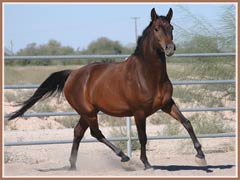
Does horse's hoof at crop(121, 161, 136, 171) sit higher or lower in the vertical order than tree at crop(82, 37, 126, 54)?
higher

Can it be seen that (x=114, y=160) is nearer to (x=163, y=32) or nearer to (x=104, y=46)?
(x=163, y=32)

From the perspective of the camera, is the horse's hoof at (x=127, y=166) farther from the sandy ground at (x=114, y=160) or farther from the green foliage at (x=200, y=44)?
the green foliage at (x=200, y=44)

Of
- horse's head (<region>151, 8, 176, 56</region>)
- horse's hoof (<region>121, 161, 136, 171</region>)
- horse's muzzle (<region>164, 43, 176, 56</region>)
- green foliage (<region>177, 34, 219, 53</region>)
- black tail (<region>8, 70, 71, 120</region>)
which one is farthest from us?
green foliage (<region>177, 34, 219, 53</region>)

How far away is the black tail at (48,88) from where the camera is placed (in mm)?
9570

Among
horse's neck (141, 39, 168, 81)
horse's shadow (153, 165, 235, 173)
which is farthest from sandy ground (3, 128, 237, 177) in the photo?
horse's neck (141, 39, 168, 81)

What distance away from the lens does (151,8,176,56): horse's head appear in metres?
7.65

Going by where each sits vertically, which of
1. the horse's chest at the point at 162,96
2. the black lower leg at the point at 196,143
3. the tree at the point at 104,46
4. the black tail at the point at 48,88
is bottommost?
the tree at the point at 104,46

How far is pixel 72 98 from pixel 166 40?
2.02m

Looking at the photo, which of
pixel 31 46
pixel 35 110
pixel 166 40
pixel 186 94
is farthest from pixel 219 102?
pixel 31 46

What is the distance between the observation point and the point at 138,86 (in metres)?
8.12

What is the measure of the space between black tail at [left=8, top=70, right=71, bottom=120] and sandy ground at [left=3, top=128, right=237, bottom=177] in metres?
0.89

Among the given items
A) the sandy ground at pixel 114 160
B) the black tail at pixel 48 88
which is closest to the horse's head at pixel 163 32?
the sandy ground at pixel 114 160

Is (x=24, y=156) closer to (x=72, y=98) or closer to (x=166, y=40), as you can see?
(x=72, y=98)

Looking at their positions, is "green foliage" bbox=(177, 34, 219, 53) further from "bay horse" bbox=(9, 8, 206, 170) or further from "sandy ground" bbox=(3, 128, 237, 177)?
"bay horse" bbox=(9, 8, 206, 170)
